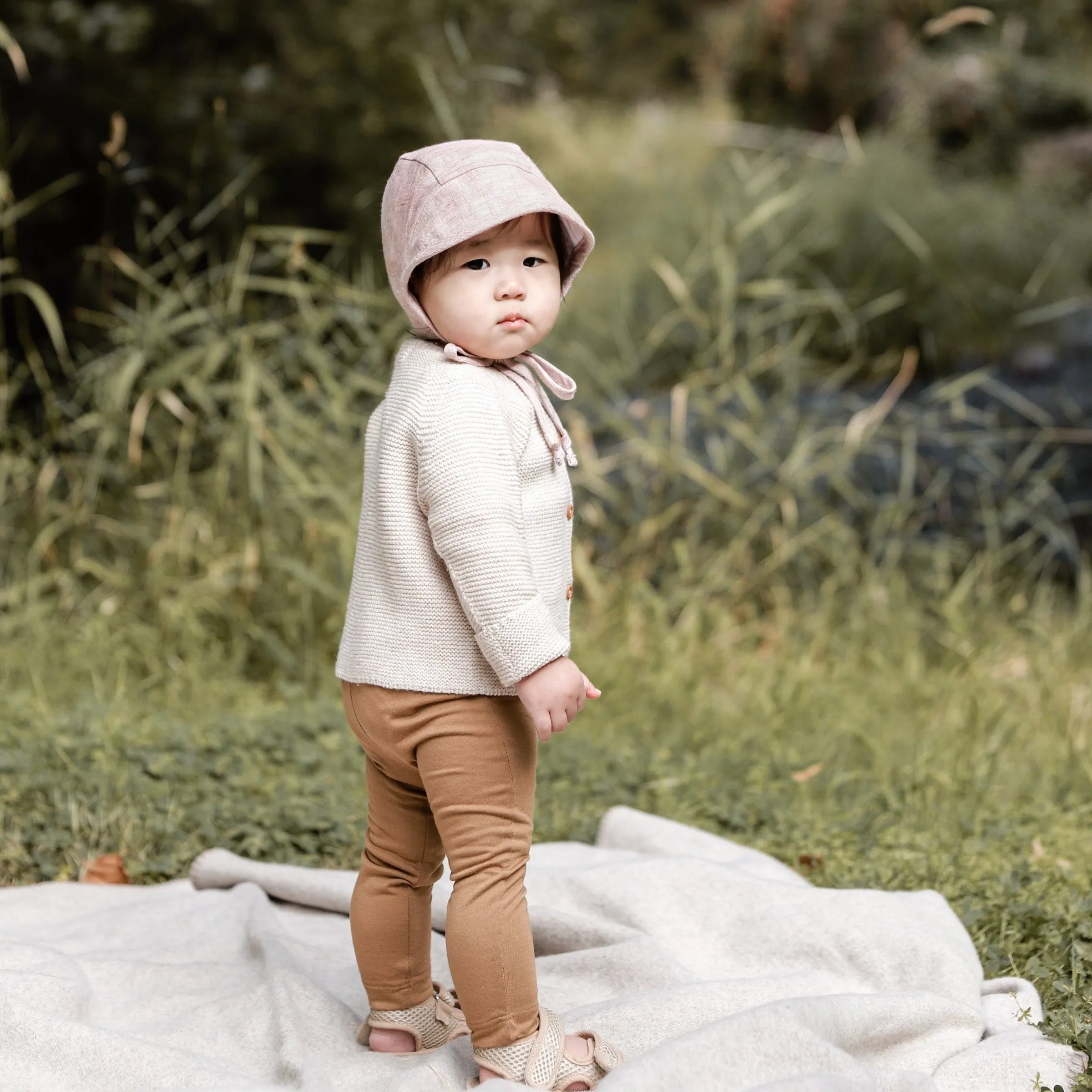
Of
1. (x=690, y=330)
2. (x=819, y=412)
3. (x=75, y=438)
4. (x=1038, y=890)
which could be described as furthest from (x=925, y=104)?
(x=1038, y=890)

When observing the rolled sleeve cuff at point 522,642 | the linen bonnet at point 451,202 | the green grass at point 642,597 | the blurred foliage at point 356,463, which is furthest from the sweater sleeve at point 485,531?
the blurred foliage at point 356,463

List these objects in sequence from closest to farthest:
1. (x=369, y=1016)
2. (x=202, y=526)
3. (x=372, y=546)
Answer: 1. (x=372, y=546)
2. (x=369, y=1016)
3. (x=202, y=526)

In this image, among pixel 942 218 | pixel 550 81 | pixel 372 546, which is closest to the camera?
pixel 372 546

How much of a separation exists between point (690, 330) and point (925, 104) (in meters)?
5.09

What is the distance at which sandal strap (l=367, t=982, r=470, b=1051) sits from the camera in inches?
98.9

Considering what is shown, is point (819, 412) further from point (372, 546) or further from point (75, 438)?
point (372, 546)

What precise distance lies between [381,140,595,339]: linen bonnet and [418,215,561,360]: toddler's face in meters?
0.03

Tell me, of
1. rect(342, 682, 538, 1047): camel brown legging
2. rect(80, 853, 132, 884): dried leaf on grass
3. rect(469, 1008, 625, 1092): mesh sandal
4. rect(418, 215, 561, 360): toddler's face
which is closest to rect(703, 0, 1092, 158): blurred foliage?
rect(80, 853, 132, 884): dried leaf on grass

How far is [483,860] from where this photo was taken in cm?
225

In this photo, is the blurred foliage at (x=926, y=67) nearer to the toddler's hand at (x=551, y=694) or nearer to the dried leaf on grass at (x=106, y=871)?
the dried leaf on grass at (x=106, y=871)

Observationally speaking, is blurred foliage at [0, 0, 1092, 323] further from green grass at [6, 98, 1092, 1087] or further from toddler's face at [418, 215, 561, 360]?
toddler's face at [418, 215, 561, 360]

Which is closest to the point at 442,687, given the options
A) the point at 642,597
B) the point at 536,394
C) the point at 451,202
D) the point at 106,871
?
the point at 536,394

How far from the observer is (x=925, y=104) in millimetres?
10836

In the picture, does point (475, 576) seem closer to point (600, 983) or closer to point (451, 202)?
point (451, 202)
